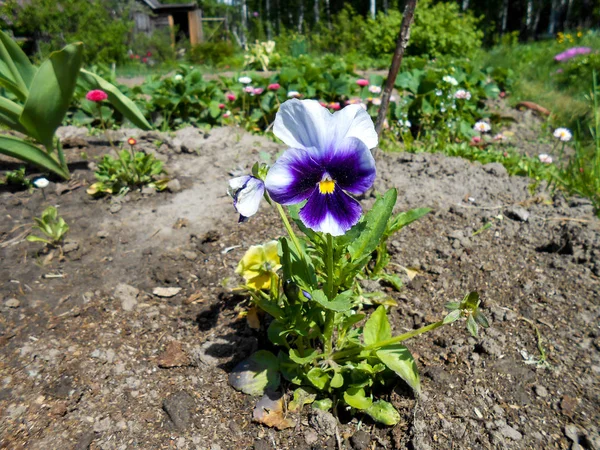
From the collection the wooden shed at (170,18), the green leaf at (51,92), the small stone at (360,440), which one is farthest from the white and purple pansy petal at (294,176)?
the wooden shed at (170,18)

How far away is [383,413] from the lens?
1.53m

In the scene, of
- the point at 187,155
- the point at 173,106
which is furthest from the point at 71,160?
the point at 173,106

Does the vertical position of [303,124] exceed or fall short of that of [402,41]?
it falls short

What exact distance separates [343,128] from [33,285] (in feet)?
5.95

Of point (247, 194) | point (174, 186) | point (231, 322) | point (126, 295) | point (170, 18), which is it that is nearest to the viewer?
point (247, 194)

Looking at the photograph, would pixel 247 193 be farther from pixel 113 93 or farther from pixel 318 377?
pixel 113 93

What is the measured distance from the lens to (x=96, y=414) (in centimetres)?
158

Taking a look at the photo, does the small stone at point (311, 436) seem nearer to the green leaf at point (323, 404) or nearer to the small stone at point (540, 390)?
the green leaf at point (323, 404)

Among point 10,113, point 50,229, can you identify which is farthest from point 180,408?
point 10,113

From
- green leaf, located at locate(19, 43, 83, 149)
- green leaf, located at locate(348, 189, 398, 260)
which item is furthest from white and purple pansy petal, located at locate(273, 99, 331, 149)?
green leaf, located at locate(19, 43, 83, 149)

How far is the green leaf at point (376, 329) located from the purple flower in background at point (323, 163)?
572 millimetres

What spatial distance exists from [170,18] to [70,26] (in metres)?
6.91

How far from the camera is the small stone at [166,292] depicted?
2.13m

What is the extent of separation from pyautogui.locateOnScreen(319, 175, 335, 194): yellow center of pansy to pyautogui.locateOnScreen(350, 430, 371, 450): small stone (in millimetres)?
870
